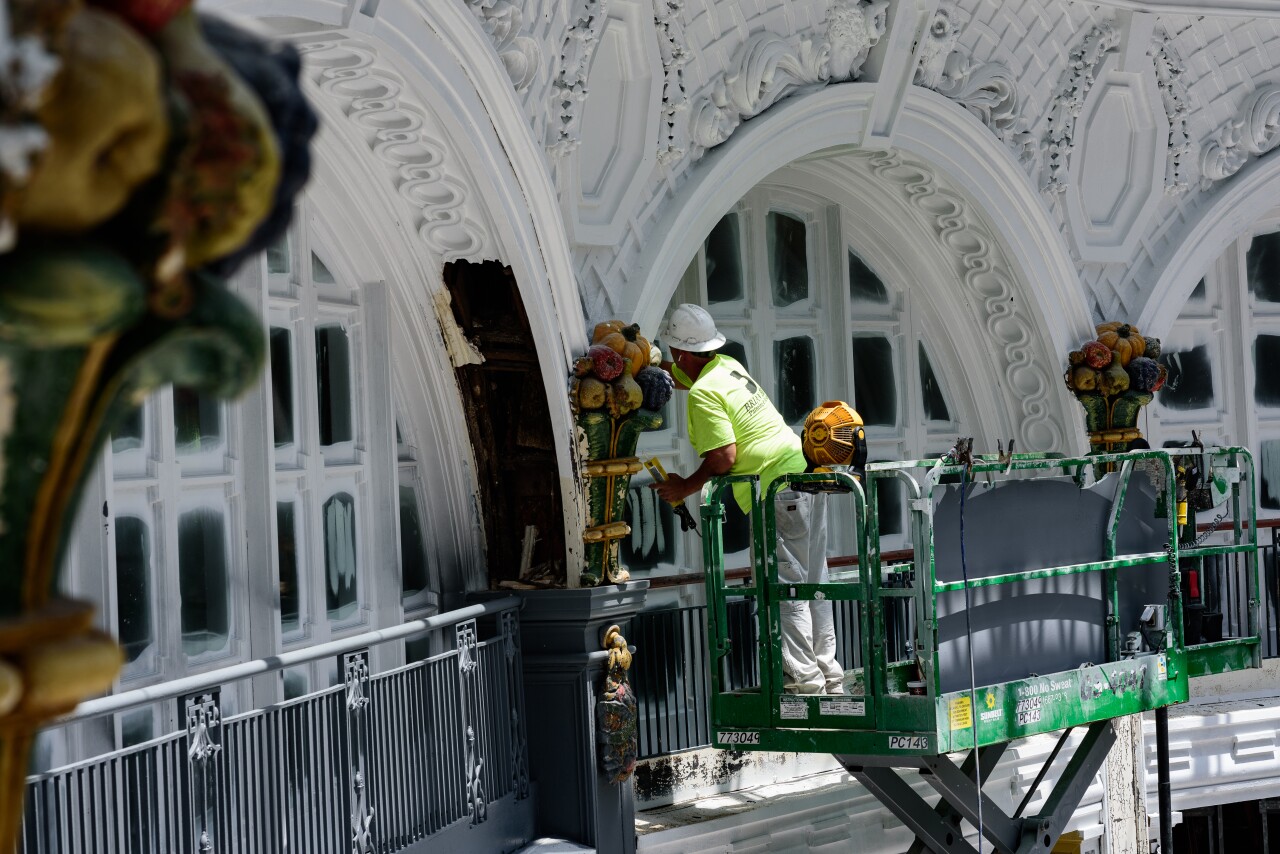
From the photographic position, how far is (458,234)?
301 inches

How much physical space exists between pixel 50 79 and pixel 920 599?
6.33 m

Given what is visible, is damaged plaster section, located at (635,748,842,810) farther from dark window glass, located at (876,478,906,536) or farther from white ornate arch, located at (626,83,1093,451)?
white ornate arch, located at (626,83,1093,451)

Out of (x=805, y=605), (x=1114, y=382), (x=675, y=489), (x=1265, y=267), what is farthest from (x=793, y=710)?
(x=1265, y=267)

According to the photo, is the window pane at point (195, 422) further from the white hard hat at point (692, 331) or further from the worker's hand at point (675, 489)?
the white hard hat at point (692, 331)

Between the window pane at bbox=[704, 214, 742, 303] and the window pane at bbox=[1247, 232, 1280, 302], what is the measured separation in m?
5.42

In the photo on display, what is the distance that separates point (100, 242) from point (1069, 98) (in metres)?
10.7

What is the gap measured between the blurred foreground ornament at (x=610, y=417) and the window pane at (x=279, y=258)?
1.42m

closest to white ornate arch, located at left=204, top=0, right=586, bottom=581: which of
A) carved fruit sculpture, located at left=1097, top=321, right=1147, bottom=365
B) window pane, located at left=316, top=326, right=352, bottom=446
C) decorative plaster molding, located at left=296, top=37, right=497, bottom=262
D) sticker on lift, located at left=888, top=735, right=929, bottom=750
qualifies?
decorative plaster molding, located at left=296, top=37, right=497, bottom=262

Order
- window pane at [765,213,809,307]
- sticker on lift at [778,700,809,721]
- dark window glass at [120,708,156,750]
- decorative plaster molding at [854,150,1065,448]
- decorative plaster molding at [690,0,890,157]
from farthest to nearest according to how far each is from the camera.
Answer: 1. window pane at [765,213,809,307]
2. decorative plaster molding at [854,150,1065,448]
3. decorative plaster molding at [690,0,890,157]
4. sticker on lift at [778,700,809,721]
5. dark window glass at [120,708,156,750]

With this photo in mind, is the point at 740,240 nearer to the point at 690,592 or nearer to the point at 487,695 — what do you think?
the point at 690,592

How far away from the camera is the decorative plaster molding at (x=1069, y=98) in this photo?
36.9 feet

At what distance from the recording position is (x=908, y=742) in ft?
24.5

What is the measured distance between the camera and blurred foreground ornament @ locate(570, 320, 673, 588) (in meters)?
7.84

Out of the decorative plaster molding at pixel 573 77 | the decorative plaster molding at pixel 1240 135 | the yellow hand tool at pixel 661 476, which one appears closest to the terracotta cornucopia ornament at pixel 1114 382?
the decorative plaster molding at pixel 1240 135
